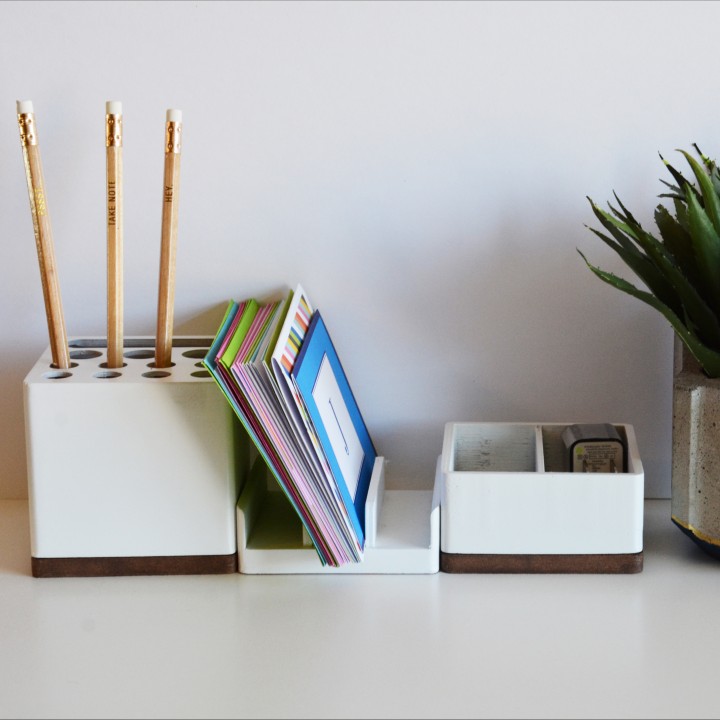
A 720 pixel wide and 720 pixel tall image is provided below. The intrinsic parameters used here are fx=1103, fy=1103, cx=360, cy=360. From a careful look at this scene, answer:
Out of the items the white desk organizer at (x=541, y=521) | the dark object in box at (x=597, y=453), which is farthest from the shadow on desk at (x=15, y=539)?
the dark object in box at (x=597, y=453)

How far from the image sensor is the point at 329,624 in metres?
0.78

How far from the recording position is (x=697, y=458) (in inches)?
32.7

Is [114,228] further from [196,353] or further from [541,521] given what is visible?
[541,521]

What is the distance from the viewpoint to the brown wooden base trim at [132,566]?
0.85 metres

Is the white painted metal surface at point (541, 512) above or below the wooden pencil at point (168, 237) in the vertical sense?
below

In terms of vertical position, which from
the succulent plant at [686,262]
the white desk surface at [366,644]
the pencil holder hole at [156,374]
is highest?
the succulent plant at [686,262]

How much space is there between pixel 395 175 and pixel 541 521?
0.32 meters

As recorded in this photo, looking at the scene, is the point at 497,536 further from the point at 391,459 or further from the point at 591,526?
the point at 391,459

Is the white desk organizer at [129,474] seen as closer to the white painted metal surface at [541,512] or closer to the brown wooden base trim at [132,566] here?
the brown wooden base trim at [132,566]

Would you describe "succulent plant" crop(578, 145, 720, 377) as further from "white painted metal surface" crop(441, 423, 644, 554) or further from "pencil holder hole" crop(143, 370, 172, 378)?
"pencil holder hole" crop(143, 370, 172, 378)

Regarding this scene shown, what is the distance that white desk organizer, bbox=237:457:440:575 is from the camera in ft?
2.79

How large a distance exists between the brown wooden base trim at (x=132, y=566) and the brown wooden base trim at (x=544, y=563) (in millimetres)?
180

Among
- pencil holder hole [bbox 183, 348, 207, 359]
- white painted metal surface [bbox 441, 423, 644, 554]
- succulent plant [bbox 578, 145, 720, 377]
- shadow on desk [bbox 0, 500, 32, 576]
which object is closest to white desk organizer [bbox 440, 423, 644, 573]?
white painted metal surface [bbox 441, 423, 644, 554]

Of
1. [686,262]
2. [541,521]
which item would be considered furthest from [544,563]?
[686,262]
